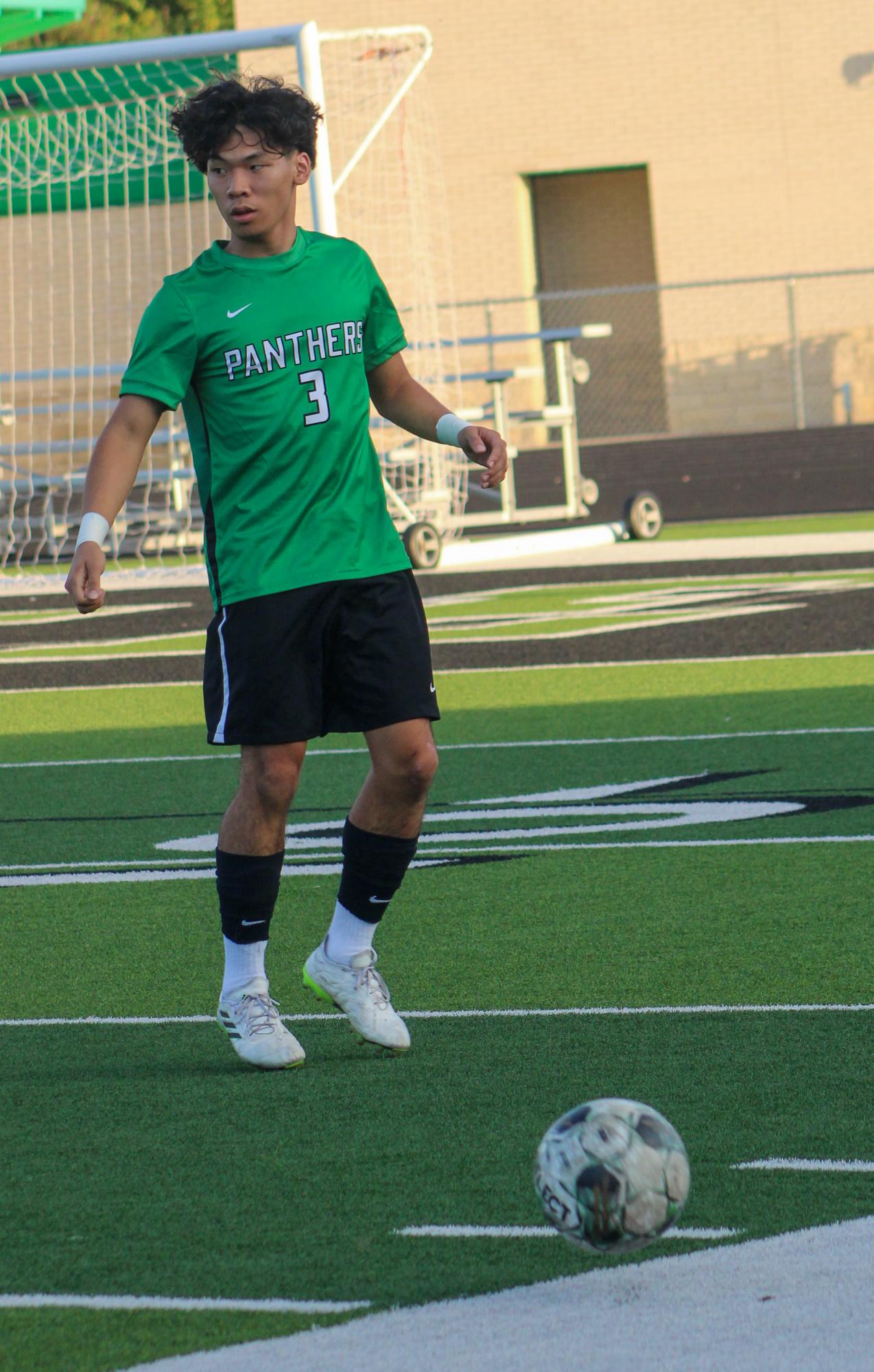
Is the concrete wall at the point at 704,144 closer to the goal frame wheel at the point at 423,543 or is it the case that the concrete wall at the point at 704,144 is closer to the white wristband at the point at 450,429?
the goal frame wheel at the point at 423,543

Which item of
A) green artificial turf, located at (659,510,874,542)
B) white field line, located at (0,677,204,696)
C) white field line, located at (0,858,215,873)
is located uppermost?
green artificial turf, located at (659,510,874,542)

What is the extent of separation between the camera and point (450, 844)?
25.0 ft

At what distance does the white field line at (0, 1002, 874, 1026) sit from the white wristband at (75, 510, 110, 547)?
1136mm

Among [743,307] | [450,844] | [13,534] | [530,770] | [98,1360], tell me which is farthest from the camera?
[743,307]

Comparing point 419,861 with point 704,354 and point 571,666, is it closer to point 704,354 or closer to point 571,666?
point 571,666

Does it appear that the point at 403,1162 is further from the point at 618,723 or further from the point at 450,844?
the point at 618,723

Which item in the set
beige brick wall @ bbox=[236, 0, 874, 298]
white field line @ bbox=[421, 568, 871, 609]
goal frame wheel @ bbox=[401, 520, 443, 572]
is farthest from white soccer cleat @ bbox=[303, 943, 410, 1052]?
beige brick wall @ bbox=[236, 0, 874, 298]

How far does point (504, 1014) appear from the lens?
5.18 metres

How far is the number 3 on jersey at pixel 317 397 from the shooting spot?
4.91 m

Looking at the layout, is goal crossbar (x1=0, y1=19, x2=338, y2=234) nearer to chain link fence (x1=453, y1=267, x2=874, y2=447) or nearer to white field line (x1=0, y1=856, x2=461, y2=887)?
white field line (x1=0, y1=856, x2=461, y2=887)

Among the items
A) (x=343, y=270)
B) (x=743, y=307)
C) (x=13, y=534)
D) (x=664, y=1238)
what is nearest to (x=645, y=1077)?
(x=664, y=1238)

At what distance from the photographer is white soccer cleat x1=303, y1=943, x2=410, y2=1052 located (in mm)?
4863

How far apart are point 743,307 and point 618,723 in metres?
24.2

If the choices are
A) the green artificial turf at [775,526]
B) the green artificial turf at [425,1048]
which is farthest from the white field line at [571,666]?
the green artificial turf at [775,526]
